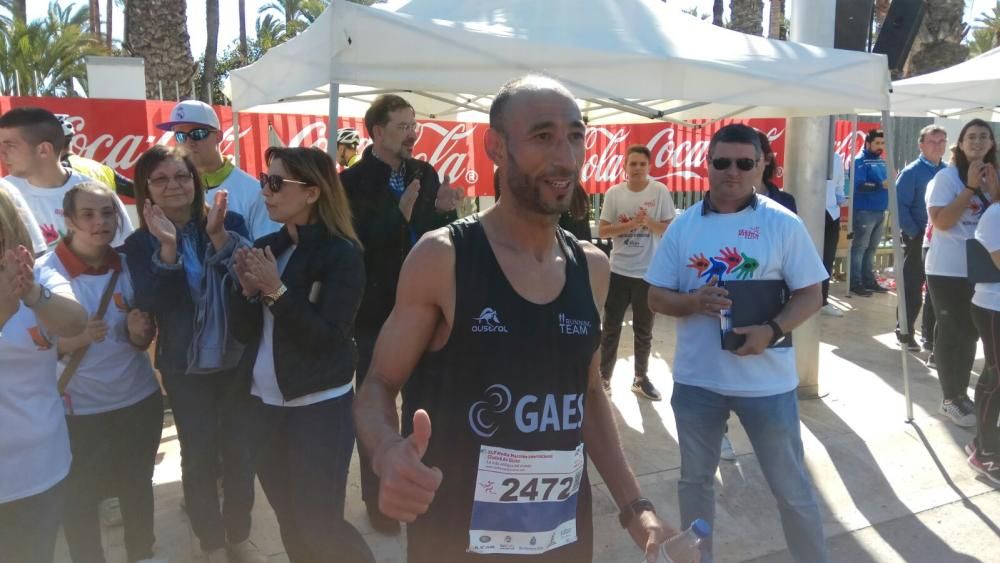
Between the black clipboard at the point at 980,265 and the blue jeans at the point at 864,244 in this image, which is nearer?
the black clipboard at the point at 980,265

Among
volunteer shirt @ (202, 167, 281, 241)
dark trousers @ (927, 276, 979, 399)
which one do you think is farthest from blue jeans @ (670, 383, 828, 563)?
dark trousers @ (927, 276, 979, 399)

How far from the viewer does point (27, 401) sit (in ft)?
7.25

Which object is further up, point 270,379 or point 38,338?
point 38,338

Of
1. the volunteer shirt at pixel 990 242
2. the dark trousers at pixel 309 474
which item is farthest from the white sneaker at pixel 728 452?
the dark trousers at pixel 309 474

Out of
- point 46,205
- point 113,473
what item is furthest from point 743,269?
point 46,205

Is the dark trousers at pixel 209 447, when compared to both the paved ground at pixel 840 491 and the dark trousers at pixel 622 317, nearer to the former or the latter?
the paved ground at pixel 840 491

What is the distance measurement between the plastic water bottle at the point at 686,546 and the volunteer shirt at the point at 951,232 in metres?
4.24

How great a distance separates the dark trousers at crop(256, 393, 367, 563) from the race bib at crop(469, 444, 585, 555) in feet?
3.85

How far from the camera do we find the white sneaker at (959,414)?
478cm

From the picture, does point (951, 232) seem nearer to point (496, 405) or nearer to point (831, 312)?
point (831, 312)

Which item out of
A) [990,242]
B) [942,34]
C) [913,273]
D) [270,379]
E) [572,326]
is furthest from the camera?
[942,34]

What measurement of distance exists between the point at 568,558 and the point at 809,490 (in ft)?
4.90

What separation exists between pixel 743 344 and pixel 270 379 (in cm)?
185

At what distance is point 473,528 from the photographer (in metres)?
1.64
